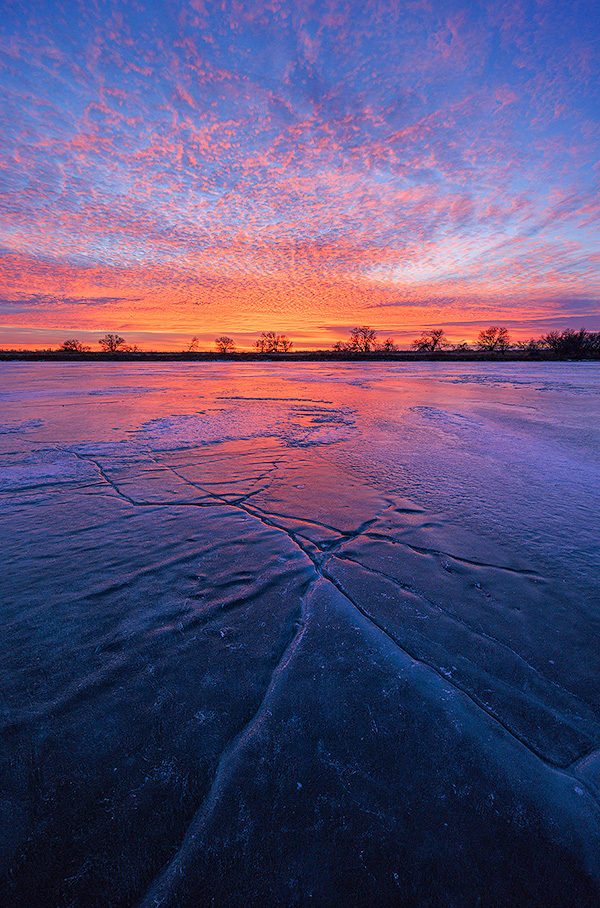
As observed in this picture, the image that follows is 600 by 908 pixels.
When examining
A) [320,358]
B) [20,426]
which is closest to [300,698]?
[20,426]

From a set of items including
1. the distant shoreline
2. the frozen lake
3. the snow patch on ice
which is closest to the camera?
the frozen lake

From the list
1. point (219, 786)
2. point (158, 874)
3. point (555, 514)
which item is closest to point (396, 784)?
point (219, 786)

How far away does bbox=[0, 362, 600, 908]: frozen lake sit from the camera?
956mm

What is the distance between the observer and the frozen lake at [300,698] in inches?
37.6

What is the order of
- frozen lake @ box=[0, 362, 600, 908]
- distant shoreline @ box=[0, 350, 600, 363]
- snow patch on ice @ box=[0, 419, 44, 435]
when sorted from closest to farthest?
frozen lake @ box=[0, 362, 600, 908] → snow patch on ice @ box=[0, 419, 44, 435] → distant shoreline @ box=[0, 350, 600, 363]

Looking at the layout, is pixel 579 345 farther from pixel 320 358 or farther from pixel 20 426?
pixel 20 426

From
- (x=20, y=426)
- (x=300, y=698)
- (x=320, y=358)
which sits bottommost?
(x=300, y=698)

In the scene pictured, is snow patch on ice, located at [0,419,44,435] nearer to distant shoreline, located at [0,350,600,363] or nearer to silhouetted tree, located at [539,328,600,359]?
distant shoreline, located at [0,350,600,363]

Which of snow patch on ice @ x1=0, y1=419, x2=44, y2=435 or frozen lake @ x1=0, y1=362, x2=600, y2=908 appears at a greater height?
snow patch on ice @ x1=0, y1=419, x2=44, y2=435

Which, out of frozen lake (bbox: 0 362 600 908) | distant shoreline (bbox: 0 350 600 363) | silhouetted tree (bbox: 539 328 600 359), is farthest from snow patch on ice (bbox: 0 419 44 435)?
silhouetted tree (bbox: 539 328 600 359)

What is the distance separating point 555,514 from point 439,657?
1.99m

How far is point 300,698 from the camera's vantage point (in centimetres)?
140

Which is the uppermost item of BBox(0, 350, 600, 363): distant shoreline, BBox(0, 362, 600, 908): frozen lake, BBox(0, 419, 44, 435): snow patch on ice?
BBox(0, 350, 600, 363): distant shoreline

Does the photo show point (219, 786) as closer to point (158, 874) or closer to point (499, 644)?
point (158, 874)
